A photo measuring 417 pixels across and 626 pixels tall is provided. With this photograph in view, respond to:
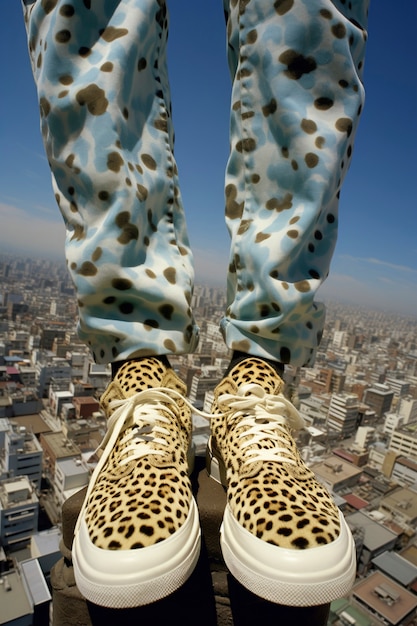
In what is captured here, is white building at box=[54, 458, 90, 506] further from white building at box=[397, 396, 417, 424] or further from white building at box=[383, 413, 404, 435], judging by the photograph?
white building at box=[397, 396, 417, 424]

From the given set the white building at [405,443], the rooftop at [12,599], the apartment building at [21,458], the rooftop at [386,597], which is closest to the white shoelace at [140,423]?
the rooftop at [12,599]

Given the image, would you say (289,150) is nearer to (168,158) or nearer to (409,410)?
(168,158)

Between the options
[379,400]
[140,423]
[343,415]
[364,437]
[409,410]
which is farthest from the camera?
[379,400]

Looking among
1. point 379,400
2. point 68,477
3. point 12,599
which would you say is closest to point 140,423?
→ point 12,599

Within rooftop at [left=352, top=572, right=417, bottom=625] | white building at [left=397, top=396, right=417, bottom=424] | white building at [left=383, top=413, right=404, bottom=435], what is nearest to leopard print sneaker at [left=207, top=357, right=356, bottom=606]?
rooftop at [left=352, top=572, right=417, bottom=625]

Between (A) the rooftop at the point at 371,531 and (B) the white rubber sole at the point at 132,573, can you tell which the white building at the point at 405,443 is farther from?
(B) the white rubber sole at the point at 132,573

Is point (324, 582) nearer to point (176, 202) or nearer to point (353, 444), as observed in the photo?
point (176, 202)
